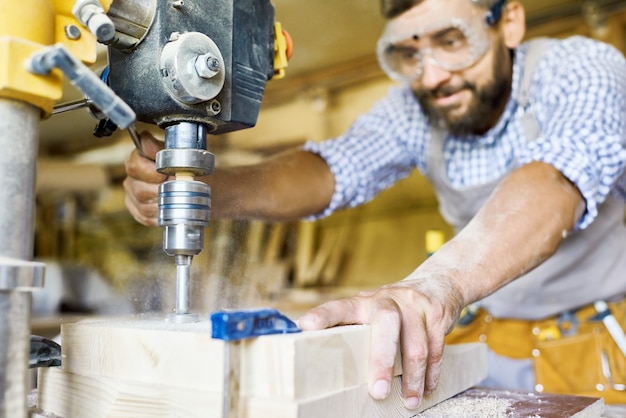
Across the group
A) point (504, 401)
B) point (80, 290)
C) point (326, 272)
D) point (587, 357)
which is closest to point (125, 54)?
point (504, 401)

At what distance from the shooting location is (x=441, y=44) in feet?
5.71

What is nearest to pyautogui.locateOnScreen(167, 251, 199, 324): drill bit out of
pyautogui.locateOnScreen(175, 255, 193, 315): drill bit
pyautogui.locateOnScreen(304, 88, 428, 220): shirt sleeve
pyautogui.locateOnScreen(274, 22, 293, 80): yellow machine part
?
pyautogui.locateOnScreen(175, 255, 193, 315): drill bit

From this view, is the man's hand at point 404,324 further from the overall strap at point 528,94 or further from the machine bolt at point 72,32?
the overall strap at point 528,94

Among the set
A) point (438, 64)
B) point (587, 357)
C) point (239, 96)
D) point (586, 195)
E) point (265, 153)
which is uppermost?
point (438, 64)

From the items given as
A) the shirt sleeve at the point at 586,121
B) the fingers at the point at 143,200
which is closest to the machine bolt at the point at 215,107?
the fingers at the point at 143,200

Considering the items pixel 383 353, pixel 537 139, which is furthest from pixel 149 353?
pixel 537 139

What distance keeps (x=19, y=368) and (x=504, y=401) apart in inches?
30.3

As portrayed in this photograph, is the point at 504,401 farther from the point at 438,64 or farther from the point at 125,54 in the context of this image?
the point at 438,64

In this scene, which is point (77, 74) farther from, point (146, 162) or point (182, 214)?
point (146, 162)

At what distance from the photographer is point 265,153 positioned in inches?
70.2

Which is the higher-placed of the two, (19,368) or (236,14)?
(236,14)

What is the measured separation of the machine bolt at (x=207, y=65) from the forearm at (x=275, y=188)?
14.8 inches

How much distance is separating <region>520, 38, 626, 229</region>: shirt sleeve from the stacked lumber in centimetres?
62

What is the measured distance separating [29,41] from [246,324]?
40cm
